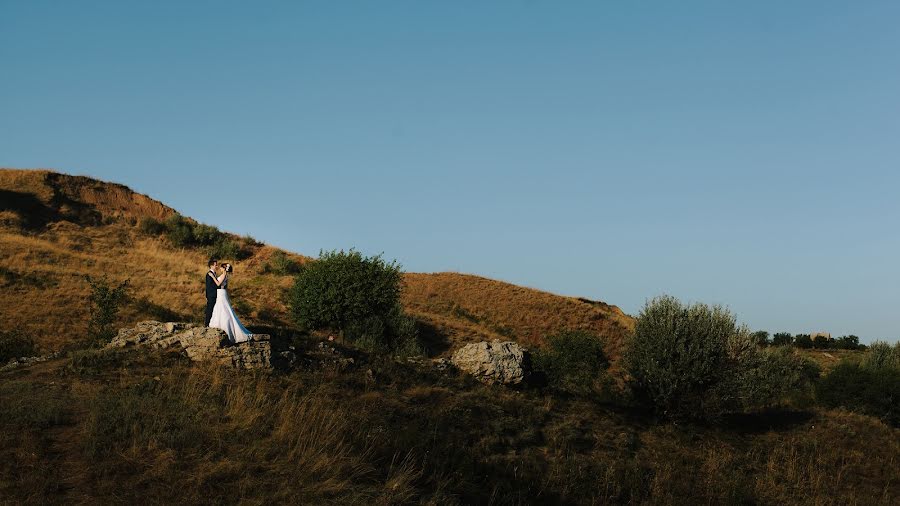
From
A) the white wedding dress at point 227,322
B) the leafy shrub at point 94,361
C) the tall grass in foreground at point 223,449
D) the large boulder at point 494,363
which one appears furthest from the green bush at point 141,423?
the large boulder at point 494,363

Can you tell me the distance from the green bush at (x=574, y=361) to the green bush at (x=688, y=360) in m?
8.83

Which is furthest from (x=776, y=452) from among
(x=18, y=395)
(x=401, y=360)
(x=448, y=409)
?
(x=18, y=395)

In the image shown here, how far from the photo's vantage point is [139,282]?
140 ft

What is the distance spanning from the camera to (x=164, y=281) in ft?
149

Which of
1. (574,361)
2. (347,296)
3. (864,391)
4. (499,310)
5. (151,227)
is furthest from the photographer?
(151,227)

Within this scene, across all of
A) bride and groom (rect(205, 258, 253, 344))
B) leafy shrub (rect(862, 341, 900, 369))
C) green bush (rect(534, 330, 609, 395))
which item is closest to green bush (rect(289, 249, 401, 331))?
green bush (rect(534, 330, 609, 395))

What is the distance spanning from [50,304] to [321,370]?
72.7 feet

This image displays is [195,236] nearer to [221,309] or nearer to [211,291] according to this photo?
[211,291]

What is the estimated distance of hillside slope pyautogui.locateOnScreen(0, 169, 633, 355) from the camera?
109 ft

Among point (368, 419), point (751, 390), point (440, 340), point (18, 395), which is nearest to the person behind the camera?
point (18, 395)

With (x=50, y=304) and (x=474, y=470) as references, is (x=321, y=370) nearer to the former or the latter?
(x=474, y=470)

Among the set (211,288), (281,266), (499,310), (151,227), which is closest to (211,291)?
(211,288)

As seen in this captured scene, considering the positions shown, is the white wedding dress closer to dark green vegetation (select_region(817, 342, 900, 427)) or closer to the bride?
the bride

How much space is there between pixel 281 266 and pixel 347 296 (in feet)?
100.0
